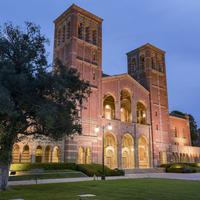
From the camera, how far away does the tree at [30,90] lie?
569 inches

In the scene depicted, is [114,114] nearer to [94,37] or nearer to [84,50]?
[84,50]

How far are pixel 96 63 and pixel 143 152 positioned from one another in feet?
58.2

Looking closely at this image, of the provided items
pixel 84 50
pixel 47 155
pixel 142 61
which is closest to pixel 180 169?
pixel 47 155

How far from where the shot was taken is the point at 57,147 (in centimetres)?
3453

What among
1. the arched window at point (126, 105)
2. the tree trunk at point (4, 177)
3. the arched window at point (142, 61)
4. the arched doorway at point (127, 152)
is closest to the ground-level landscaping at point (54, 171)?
the tree trunk at point (4, 177)

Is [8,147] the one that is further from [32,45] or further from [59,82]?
[32,45]

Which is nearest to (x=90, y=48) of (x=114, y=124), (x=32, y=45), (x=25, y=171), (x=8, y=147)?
(x=114, y=124)

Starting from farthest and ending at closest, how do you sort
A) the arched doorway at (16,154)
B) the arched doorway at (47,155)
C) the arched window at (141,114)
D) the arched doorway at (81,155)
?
the arched window at (141,114)
the arched doorway at (81,155)
the arched doorway at (47,155)
the arched doorway at (16,154)

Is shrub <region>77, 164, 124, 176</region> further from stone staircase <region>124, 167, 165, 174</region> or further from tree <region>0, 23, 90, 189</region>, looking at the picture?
tree <region>0, 23, 90, 189</region>

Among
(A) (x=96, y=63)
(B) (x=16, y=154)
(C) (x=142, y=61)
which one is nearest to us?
(B) (x=16, y=154)

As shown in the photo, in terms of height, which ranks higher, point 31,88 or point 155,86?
point 155,86

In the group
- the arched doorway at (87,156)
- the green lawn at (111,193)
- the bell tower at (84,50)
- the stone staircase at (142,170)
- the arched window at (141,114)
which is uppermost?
the bell tower at (84,50)

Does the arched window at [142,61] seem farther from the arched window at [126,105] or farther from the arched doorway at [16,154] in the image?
the arched doorway at [16,154]

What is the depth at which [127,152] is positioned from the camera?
43250 millimetres
